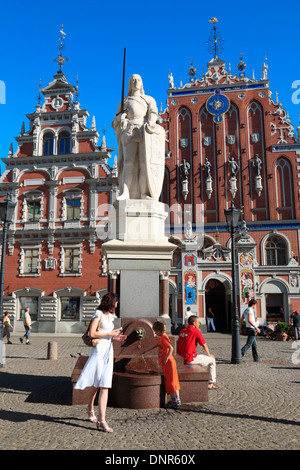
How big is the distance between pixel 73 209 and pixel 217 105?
12229 millimetres

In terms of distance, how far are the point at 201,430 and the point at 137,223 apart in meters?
3.39

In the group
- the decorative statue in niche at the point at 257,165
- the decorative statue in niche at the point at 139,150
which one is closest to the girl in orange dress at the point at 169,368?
the decorative statue in niche at the point at 139,150

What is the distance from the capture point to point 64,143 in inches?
1028

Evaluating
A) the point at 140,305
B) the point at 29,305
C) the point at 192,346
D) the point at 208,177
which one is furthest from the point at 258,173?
the point at 140,305

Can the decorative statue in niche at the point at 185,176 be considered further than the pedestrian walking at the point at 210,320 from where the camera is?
Yes

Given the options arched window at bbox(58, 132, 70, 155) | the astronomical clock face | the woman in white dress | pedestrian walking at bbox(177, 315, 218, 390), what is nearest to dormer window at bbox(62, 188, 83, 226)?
arched window at bbox(58, 132, 70, 155)

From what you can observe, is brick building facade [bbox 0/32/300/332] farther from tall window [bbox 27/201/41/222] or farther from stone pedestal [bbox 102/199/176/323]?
stone pedestal [bbox 102/199/176/323]

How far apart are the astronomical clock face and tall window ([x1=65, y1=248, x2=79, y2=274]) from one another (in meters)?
13.1

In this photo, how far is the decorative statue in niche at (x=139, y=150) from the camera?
6734 millimetres

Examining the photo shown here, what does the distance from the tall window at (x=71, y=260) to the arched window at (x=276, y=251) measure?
12.2 m

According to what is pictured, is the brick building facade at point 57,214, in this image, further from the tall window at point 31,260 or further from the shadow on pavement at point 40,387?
the shadow on pavement at point 40,387

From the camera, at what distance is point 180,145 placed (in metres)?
26.7

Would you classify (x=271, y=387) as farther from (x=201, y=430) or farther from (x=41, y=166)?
(x=41, y=166)
